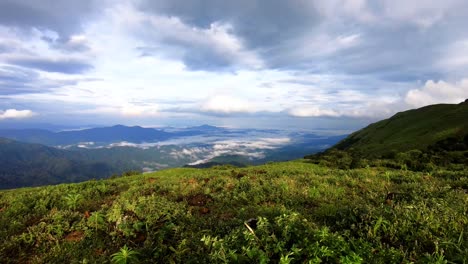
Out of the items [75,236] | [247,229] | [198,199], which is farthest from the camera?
[198,199]

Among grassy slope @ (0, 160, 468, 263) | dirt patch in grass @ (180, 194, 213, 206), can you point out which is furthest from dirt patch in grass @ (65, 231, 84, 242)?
dirt patch in grass @ (180, 194, 213, 206)

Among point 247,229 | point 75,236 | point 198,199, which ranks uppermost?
point 247,229

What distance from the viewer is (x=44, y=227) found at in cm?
986

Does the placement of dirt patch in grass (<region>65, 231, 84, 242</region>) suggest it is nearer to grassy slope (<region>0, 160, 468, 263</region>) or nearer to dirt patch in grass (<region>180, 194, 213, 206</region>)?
grassy slope (<region>0, 160, 468, 263</region>)

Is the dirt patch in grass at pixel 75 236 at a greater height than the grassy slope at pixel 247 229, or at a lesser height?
lesser

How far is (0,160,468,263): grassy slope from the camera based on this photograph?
602 cm

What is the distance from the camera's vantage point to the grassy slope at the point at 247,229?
6.02 m

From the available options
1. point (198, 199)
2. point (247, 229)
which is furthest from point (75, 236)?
point (247, 229)

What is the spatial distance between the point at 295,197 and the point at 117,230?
26.8 feet

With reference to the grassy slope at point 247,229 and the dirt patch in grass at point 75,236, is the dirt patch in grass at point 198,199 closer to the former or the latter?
the grassy slope at point 247,229

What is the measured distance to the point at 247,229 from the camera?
24.2 ft

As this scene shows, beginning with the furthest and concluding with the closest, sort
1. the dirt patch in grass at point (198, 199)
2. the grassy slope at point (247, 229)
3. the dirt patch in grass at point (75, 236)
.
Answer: the dirt patch in grass at point (198, 199) → the dirt patch in grass at point (75, 236) → the grassy slope at point (247, 229)

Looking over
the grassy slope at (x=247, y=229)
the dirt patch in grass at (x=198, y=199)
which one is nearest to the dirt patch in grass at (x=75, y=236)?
the grassy slope at (x=247, y=229)

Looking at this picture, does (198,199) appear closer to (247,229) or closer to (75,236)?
(75,236)
